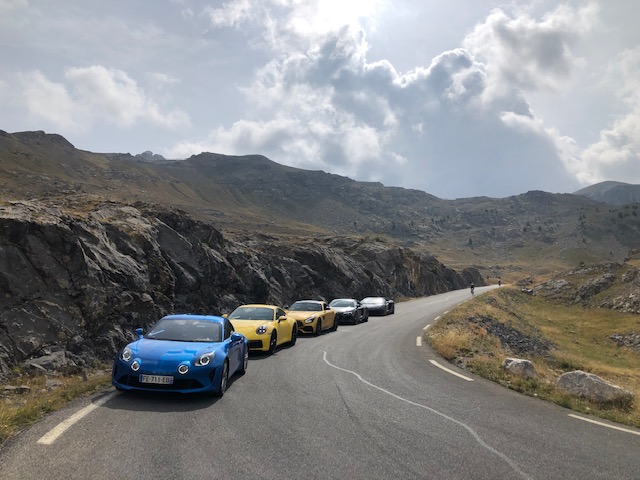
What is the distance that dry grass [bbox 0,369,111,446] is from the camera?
6.00 meters

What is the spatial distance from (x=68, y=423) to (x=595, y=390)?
989cm

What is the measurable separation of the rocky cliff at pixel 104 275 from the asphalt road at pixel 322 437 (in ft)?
12.2

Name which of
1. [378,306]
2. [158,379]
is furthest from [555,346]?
[158,379]

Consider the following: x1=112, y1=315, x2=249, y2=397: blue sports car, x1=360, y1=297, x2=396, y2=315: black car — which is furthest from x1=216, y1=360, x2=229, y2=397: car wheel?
x1=360, y1=297, x2=396, y2=315: black car

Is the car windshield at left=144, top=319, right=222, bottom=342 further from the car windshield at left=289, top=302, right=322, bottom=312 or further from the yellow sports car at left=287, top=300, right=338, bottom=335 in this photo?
the car windshield at left=289, top=302, right=322, bottom=312

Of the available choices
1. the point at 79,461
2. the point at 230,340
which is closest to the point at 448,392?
the point at 230,340

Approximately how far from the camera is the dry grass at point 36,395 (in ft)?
19.7

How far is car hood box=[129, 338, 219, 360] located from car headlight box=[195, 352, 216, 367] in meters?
0.11

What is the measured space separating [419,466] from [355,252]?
51922 millimetres

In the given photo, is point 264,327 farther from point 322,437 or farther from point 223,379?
point 322,437

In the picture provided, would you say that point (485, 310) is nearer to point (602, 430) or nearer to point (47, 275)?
point (602, 430)

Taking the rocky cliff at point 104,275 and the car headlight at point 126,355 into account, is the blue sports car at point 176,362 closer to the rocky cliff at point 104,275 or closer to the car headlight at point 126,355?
the car headlight at point 126,355

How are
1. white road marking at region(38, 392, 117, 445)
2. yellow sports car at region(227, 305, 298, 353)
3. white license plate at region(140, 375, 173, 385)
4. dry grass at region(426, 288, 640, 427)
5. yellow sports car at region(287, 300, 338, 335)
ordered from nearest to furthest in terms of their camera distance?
white road marking at region(38, 392, 117, 445), white license plate at region(140, 375, 173, 385), dry grass at region(426, 288, 640, 427), yellow sports car at region(227, 305, 298, 353), yellow sports car at region(287, 300, 338, 335)

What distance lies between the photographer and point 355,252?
186ft
